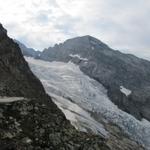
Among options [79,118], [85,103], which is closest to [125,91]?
[85,103]

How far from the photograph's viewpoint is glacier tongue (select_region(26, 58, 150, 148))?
70062 mm

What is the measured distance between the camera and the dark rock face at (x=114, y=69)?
362 ft

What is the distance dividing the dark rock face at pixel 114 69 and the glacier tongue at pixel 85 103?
5681 millimetres

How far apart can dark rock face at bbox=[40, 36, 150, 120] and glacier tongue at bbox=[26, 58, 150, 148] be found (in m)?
5.68

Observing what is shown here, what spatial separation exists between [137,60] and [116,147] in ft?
407

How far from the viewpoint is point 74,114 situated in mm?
69250

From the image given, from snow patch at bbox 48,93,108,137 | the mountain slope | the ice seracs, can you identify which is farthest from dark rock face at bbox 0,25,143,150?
the ice seracs

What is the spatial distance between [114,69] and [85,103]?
62460 mm

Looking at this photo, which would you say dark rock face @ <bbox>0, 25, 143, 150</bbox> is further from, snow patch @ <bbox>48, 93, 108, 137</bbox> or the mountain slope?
snow patch @ <bbox>48, 93, 108, 137</bbox>

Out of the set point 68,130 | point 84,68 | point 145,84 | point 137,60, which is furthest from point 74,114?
point 137,60

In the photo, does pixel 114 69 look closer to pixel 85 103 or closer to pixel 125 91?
pixel 125 91

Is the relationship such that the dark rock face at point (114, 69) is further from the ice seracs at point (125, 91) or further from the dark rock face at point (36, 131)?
the dark rock face at point (36, 131)

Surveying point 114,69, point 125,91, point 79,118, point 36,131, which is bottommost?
point 79,118

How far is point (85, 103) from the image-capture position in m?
88.9
